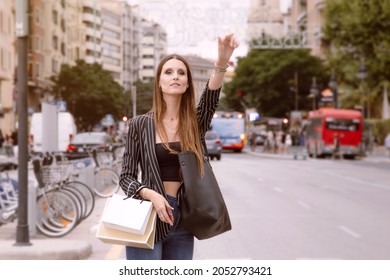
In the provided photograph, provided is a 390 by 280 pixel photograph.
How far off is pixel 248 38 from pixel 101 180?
637cm

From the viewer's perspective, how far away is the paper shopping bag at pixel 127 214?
13.0 ft

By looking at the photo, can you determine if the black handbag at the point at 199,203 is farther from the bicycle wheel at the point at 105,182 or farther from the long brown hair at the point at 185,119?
the bicycle wheel at the point at 105,182

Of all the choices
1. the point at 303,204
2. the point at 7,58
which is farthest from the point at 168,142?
the point at 303,204

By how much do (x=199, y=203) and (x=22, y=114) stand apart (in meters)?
4.50

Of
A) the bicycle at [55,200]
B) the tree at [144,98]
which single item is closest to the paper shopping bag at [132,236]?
the tree at [144,98]

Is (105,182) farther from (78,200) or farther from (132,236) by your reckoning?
(132,236)

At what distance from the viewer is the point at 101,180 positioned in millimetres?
12617

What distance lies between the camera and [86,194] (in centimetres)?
1084

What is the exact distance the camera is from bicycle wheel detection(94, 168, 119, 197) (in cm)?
1196

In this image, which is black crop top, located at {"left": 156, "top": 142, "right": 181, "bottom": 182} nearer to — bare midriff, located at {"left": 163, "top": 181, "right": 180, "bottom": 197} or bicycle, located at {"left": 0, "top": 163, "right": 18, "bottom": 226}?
bare midriff, located at {"left": 163, "top": 181, "right": 180, "bottom": 197}
